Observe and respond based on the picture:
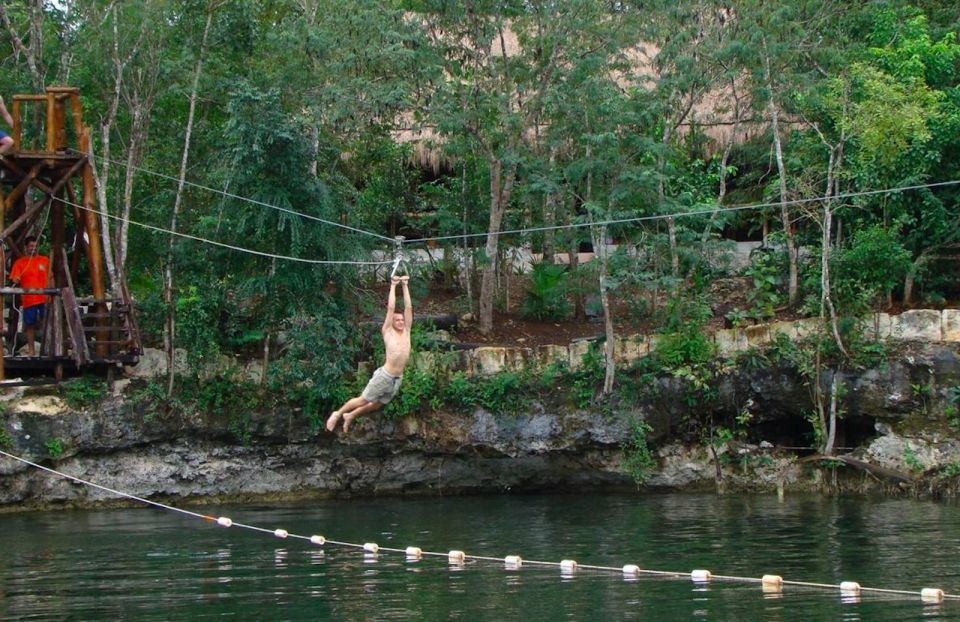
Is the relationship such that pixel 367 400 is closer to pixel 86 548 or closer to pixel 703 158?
pixel 86 548

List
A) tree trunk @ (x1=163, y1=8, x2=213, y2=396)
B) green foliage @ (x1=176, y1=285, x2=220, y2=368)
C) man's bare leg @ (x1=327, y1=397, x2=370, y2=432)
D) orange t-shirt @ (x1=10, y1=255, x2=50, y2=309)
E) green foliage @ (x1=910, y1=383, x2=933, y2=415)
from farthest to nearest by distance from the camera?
tree trunk @ (x1=163, y1=8, x2=213, y2=396) → green foliage @ (x1=176, y1=285, x2=220, y2=368) → green foliage @ (x1=910, y1=383, x2=933, y2=415) → orange t-shirt @ (x1=10, y1=255, x2=50, y2=309) → man's bare leg @ (x1=327, y1=397, x2=370, y2=432)

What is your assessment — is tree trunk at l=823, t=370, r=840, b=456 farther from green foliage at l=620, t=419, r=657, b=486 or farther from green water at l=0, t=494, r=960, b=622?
green foliage at l=620, t=419, r=657, b=486

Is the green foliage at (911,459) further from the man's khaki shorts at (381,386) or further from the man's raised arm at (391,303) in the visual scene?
the man's raised arm at (391,303)

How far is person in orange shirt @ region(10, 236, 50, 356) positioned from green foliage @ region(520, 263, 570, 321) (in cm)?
877

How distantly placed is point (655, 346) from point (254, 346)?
7186mm

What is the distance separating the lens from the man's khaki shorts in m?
13.3

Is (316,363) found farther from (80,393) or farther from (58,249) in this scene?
(58,249)

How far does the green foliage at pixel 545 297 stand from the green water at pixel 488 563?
4.14m

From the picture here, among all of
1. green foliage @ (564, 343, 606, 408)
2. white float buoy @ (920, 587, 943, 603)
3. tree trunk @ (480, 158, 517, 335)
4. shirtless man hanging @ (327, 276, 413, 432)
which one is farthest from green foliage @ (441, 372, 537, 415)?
white float buoy @ (920, 587, 943, 603)

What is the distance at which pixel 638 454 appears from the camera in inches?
794

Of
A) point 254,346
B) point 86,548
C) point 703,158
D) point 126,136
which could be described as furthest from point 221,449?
point 703,158

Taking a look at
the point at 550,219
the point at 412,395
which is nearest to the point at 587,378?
the point at 412,395

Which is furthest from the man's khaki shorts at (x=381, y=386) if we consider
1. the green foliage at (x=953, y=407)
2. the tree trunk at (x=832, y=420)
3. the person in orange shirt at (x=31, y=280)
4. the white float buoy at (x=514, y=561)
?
the green foliage at (x=953, y=407)

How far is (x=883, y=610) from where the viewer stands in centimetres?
1132
